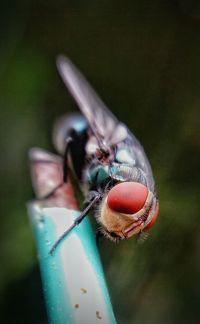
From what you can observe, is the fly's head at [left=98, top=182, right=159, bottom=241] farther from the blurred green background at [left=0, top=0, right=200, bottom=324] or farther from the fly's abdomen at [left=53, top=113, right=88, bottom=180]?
the fly's abdomen at [left=53, top=113, right=88, bottom=180]

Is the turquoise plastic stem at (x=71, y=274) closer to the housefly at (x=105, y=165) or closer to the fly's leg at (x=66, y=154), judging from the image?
the housefly at (x=105, y=165)

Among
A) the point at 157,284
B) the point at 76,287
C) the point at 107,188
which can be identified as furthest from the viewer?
the point at 157,284

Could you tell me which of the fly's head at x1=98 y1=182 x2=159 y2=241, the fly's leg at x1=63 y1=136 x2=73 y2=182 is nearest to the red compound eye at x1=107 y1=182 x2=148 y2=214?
the fly's head at x1=98 y1=182 x2=159 y2=241

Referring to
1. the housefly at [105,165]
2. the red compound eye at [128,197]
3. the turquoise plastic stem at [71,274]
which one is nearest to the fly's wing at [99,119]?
the housefly at [105,165]

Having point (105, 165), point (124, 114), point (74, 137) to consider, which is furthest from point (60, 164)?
point (124, 114)

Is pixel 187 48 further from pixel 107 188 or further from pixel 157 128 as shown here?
pixel 107 188

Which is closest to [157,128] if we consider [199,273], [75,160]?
[75,160]
